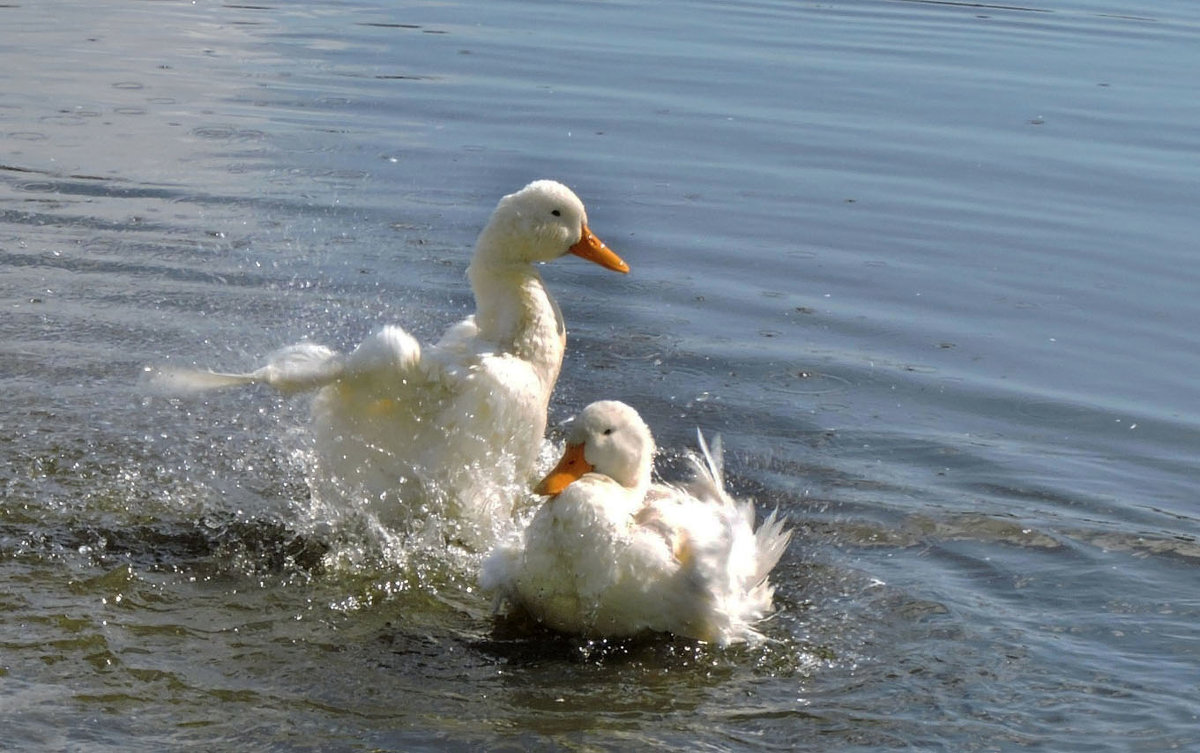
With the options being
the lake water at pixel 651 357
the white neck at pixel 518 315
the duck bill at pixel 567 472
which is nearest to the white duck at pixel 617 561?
the duck bill at pixel 567 472

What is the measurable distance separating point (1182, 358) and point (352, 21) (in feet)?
36.0

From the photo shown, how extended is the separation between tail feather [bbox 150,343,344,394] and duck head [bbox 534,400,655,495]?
3.26 ft

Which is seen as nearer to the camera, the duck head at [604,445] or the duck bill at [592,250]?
the duck head at [604,445]

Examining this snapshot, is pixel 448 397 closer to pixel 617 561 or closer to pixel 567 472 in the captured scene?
pixel 567 472

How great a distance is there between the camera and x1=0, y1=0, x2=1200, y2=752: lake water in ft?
16.0

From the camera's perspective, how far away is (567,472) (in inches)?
218

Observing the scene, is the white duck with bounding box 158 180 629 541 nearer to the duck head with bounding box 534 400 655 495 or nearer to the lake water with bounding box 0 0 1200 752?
the lake water with bounding box 0 0 1200 752

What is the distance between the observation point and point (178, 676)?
475 centimetres

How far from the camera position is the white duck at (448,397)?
5855mm

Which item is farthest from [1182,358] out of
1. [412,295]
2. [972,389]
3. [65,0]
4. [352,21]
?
[65,0]

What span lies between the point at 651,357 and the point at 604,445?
260cm

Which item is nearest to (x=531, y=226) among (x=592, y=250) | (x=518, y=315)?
(x=518, y=315)

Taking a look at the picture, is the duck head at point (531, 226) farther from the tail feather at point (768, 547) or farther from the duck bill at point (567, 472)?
the tail feather at point (768, 547)

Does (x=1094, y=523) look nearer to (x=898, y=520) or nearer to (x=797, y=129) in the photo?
(x=898, y=520)
